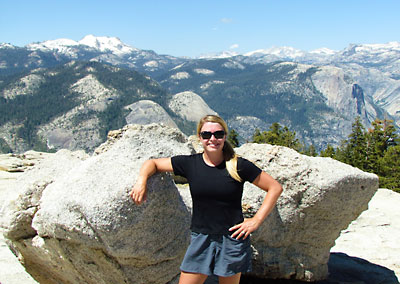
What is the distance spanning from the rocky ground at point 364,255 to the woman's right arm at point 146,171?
13.6 feet

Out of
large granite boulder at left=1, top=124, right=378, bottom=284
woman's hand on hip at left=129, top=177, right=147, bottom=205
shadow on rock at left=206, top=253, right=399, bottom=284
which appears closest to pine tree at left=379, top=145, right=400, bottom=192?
shadow on rock at left=206, top=253, right=399, bottom=284

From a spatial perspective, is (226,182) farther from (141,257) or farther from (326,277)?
(326,277)

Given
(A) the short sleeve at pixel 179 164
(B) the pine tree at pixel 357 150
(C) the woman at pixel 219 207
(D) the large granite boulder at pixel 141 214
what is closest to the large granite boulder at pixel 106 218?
(D) the large granite boulder at pixel 141 214

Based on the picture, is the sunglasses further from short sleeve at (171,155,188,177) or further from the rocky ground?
the rocky ground

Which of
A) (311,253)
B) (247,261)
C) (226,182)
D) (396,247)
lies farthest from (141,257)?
(396,247)

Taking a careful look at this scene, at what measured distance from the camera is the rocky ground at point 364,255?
9.33m

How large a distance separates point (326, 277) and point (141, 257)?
18.2 feet

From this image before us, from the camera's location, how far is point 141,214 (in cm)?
614

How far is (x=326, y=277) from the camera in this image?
9.16 meters

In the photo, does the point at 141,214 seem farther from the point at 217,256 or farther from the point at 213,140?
the point at 213,140

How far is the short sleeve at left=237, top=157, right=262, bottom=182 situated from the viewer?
4.88 meters

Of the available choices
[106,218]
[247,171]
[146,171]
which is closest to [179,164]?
[146,171]

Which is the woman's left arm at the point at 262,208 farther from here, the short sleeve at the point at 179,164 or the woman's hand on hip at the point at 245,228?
the short sleeve at the point at 179,164

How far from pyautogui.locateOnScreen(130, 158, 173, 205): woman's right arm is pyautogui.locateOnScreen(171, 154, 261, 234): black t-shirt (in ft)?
1.80
